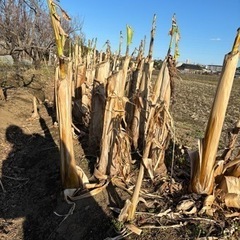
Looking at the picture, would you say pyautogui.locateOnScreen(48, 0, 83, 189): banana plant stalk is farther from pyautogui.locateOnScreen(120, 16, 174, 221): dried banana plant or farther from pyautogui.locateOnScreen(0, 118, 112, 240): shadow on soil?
pyautogui.locateOnScreen(120, 16, 174, 221): dried banana plant

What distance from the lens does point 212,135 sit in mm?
2811

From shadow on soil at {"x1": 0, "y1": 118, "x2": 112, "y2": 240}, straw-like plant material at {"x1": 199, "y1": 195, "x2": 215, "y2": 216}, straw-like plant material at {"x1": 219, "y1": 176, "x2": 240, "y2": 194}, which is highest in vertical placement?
straw-like plant material at {"x1": 219, "y1": 176, "x2": 240, "y2": 194}

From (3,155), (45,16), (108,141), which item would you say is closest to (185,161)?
(108,141)

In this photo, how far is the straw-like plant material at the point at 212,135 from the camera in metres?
2.61

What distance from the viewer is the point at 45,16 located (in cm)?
1870

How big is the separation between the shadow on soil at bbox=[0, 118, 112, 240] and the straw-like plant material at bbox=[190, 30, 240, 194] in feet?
3.27

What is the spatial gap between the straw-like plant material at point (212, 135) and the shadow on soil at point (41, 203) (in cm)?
100

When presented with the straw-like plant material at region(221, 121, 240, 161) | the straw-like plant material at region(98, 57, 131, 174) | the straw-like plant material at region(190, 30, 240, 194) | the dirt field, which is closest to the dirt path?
the dirt field

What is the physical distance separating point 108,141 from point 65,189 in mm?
763

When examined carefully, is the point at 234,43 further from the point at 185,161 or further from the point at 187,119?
the point at 187,119

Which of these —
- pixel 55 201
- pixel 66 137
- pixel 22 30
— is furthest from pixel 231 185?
pixel 22 30

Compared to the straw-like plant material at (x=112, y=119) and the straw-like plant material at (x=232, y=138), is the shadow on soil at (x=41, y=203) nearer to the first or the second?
the straw-like plant material at (x=112, y=119)

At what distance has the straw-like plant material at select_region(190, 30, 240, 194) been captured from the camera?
8.55ft

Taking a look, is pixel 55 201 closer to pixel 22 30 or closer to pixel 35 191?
pixel 35 191
